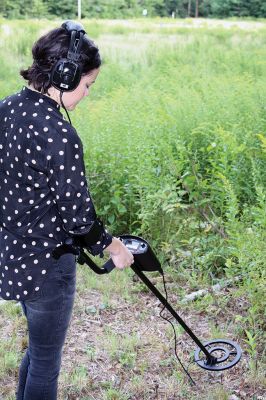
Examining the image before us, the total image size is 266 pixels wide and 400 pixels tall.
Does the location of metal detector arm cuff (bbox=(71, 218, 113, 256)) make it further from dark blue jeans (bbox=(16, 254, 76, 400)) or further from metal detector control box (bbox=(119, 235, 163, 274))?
metal detector control box (bbox=(119, 235, 163, 274))

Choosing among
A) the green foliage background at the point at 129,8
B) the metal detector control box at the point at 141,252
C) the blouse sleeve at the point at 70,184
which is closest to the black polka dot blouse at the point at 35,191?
the blouse sleeve at the point at 70,184

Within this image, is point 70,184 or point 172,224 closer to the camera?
point 70,184

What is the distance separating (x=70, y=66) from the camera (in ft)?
7.29

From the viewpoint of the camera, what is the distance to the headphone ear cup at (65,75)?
7.27ft

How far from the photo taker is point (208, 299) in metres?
4.26

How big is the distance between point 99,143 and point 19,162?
3499 millimetres

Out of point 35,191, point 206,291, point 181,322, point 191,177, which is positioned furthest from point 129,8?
point 35,191

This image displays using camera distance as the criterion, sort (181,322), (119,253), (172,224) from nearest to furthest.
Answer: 1. (119,253)
2. (181,322)
3. (172,224)

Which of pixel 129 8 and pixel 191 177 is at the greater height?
pixel 191 177

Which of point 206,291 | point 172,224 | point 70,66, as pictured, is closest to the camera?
point 70,66

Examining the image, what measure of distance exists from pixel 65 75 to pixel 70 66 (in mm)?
37

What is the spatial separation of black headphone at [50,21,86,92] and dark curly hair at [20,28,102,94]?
3 cm

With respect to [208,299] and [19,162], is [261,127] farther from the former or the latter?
[19,162]

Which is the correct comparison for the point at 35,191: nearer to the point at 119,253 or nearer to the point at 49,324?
the point at 119,253
